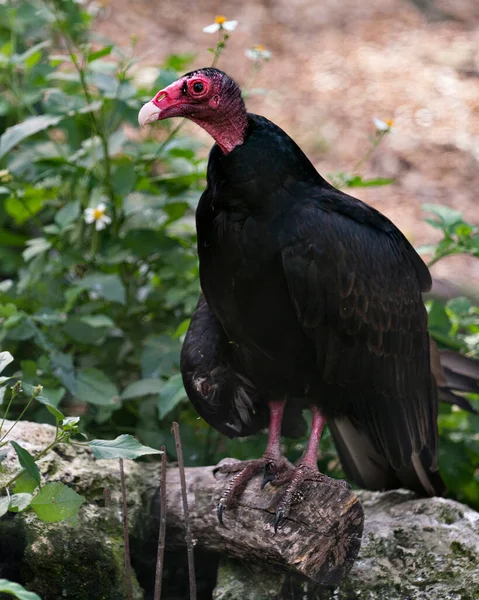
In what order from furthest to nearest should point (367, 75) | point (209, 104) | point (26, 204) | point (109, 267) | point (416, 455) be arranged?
point (367, 75)
point (109, 267)
point (26, 204)
point (416, 455)
point (209, 104)

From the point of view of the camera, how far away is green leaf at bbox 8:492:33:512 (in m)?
2.57

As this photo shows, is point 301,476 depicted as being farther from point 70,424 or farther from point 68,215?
point 68,215

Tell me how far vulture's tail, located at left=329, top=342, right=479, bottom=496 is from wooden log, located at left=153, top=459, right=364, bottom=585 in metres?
0.59

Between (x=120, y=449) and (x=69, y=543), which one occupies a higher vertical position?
(x=120, y=449)

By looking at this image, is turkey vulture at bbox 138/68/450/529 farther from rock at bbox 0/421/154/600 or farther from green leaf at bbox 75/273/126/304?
green leaf at bbox 75/273/126/304

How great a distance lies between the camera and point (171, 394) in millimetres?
3980

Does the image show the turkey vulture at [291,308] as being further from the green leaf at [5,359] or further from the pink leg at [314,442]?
the green leaf at [5,359]

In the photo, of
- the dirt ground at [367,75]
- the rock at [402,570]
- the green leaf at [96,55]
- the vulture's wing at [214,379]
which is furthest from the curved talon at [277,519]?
the dirt ground at [367,75]

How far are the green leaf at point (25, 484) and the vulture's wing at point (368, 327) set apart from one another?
3.56ft

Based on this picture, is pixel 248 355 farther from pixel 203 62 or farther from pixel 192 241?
pixel 203 62

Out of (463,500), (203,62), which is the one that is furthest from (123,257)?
(203,62)

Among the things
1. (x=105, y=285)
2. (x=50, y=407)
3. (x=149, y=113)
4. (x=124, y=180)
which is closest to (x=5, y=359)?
(x=50, y=407)

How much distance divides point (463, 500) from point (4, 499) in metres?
2.75

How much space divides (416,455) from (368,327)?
0.71 meters
